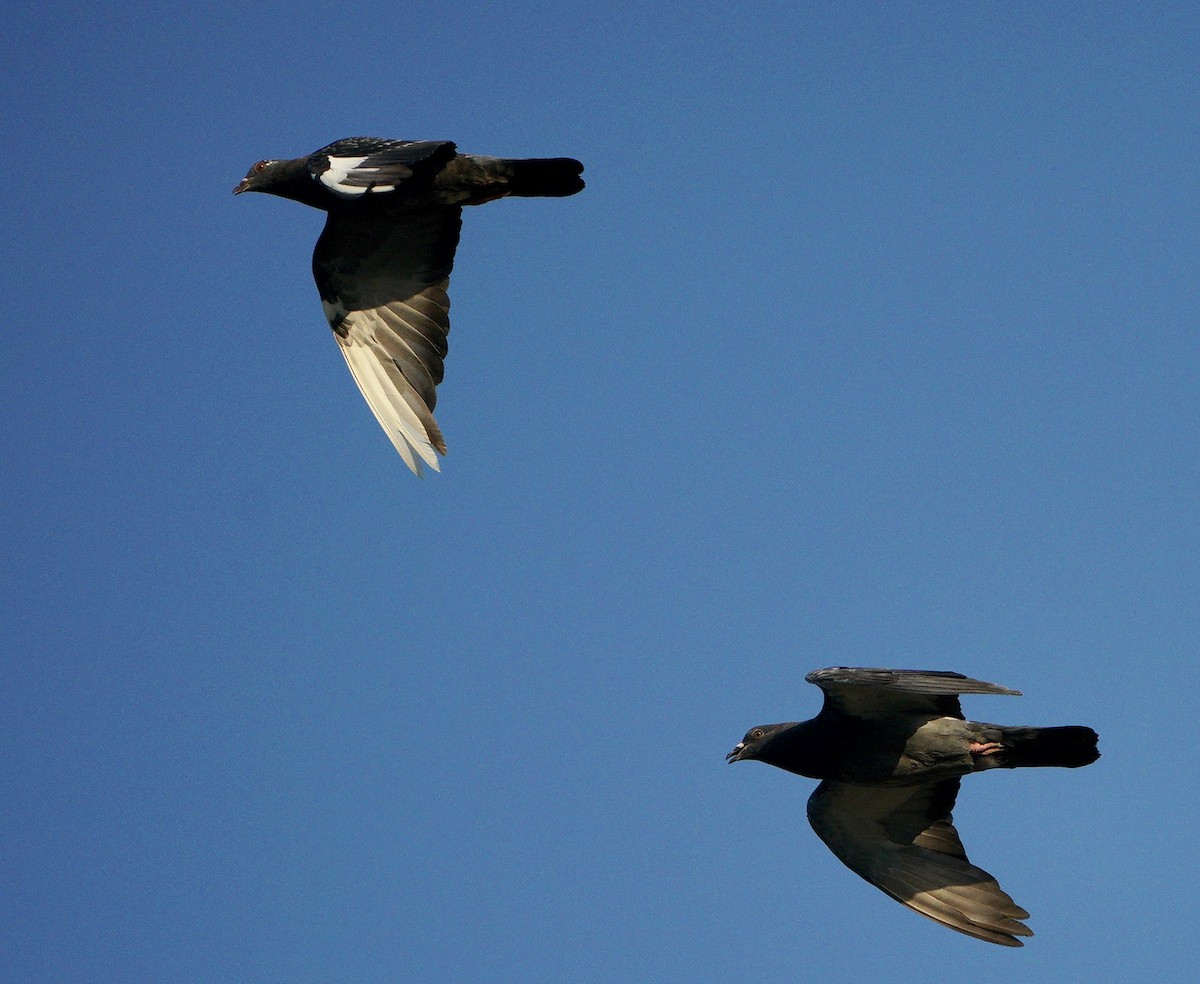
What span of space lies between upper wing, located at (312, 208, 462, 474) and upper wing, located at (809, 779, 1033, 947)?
564 centimetres

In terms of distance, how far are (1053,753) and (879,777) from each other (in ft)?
4.98

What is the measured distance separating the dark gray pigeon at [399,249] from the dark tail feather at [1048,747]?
5.77 m

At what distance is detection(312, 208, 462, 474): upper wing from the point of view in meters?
14.8

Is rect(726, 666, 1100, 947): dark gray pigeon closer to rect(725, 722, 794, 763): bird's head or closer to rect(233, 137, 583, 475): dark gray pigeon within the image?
rect(725, 722, 794, 763): bird's head

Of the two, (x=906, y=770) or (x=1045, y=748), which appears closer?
(x=1045, y=748)

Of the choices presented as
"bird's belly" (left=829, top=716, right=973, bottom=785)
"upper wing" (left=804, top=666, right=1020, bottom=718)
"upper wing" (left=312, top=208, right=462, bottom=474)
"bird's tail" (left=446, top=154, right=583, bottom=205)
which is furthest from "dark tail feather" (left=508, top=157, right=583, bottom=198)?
"bird's belly" (left=829, top=716, right=973, bottom=785)

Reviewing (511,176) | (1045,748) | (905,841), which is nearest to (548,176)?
(511,176)

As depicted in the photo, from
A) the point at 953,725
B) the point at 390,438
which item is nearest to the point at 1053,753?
the point at 953,725

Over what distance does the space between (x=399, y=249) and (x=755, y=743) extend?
6.06 meters

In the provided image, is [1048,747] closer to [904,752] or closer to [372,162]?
[904,752]

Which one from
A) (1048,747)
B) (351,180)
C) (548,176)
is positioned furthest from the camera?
(548,176)

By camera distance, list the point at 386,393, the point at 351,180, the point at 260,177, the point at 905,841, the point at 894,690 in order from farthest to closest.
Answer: the point at 260,177
the point at 386,393
the point at 905,841
the point at 351,180
the point at 894,690

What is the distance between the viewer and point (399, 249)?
49.6 ft

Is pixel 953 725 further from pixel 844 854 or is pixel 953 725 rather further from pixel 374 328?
pixel 374 328
